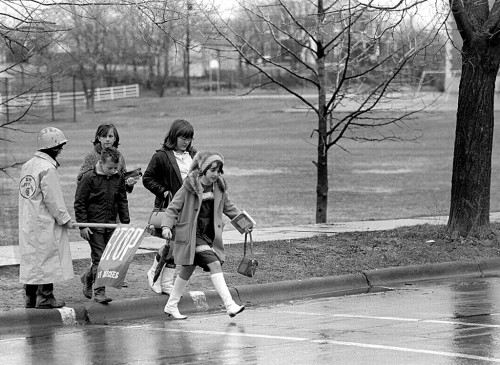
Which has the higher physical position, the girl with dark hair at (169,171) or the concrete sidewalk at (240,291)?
the girl with dark hair at (169,171)

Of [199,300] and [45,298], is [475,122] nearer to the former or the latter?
[199,300]

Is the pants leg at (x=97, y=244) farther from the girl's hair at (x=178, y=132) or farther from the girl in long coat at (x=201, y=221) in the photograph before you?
the girl's hair at (x=178, y=132)

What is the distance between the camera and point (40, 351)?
8273 millimetres

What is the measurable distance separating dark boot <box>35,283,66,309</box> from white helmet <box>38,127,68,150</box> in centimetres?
130

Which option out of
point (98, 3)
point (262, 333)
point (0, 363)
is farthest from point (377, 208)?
point (0, 363)

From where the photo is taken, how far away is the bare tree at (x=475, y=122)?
1368cm

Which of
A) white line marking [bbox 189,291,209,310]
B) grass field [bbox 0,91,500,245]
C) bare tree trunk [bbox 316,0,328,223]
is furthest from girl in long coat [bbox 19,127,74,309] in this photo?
bare tree trunk [bbox 316,0,328,223]

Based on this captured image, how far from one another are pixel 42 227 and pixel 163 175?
5.08ft

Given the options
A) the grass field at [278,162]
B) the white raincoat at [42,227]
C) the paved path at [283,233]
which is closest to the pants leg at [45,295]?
the white raincoat at [42,227]

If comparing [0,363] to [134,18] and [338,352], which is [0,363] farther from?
[134,18]

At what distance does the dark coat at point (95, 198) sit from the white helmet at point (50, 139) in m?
0.52

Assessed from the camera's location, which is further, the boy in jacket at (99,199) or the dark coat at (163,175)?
the dark coat at (163,175)

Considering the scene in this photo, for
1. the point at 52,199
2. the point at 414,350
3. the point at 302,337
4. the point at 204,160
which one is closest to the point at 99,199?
the point at 52,199

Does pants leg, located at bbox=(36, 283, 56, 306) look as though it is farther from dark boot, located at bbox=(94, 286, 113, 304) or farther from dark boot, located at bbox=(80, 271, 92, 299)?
dark boot, located at bbox=(80, 271, 92, 299)
